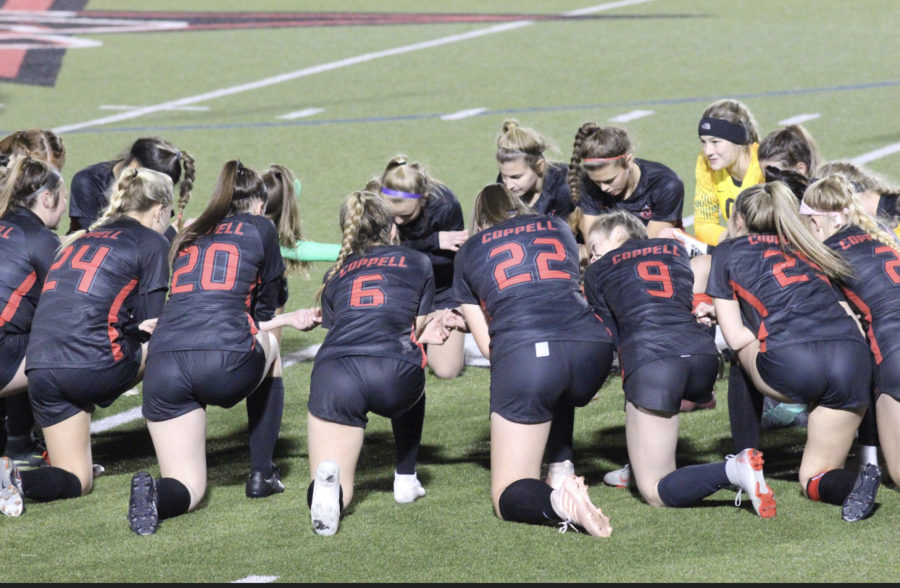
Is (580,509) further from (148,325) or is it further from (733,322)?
(148,325)

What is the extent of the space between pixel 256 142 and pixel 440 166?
247 centimetres

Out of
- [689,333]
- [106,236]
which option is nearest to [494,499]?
[689,333]

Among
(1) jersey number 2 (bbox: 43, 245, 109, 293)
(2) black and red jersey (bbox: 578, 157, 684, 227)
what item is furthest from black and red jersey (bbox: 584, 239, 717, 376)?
(1) jersey number 2 (bbox: 43, 245, 109, 293)

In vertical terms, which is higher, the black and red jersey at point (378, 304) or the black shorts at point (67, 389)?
the black and red jersey at point (378, 304)

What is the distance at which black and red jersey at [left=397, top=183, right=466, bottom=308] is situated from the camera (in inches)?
309

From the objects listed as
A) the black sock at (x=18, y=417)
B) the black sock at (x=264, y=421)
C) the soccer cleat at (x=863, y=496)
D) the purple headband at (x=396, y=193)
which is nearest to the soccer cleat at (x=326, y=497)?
the black sock at (x=264, y=421)

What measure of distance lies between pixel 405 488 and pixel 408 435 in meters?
0.25

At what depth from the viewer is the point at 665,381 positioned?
547 centimetres

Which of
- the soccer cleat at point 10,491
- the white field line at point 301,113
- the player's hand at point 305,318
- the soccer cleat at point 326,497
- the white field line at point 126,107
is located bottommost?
the white field line at point 126,107

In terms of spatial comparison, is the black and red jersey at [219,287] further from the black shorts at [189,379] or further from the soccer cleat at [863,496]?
the soccer cleat at [863,496]

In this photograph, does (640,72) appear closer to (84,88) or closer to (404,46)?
(404,46)

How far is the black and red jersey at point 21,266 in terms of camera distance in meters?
6.36

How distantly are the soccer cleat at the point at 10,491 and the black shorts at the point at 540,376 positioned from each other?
2.10 metres

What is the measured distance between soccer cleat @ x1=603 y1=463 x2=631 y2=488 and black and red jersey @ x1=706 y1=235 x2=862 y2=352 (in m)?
0.90
